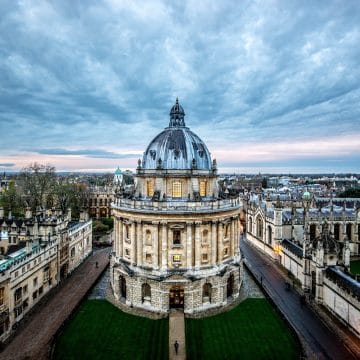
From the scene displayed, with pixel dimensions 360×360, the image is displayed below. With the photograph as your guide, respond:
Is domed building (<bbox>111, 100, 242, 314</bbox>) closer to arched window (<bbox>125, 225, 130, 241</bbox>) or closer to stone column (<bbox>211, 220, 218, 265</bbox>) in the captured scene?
stone column (<bbox>211, 220, 218, 265</bbox>)

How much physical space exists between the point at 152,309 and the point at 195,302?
512cm

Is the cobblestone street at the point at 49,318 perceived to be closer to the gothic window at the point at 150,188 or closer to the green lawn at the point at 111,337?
the green lawn at the point at 111,337

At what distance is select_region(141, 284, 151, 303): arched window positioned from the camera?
37719 millimetres

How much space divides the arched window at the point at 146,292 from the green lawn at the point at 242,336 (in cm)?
598

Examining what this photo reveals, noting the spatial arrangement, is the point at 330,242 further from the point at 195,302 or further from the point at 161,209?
the point at 161,209

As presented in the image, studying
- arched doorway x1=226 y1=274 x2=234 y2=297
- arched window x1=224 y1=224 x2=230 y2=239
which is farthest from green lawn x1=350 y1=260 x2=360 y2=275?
arched window x1=224 y1=224 x2=230 y2=239

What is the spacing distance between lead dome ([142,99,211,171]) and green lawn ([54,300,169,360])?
18.0 meters

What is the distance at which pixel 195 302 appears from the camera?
36688 mm

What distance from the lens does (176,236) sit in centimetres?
3712

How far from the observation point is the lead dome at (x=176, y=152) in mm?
39656

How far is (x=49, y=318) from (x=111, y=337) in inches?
351

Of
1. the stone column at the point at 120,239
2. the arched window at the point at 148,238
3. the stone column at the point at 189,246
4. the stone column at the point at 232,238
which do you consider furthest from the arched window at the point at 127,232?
the stone column at the point at 232,238

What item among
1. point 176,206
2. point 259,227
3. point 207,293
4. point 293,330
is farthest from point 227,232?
point 259,227

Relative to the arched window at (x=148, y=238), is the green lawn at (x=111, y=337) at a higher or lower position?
lower
